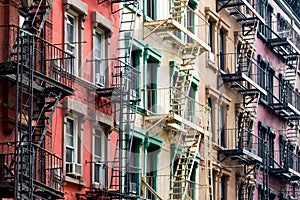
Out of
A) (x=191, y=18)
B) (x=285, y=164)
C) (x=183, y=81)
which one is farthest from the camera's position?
(x=285, y=164)

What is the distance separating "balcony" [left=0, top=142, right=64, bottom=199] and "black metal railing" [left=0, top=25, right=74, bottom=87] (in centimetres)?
225

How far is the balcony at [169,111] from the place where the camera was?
42719 mm

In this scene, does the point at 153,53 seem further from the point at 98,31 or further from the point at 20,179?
the point at 20,179

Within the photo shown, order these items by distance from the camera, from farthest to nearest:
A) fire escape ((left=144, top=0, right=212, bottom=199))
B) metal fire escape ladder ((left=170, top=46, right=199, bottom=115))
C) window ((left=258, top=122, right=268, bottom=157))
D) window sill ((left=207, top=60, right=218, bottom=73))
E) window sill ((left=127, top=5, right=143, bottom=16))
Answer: window ((left=258, top=122, right=268, bottom=157)) → window sill ((left=207, top=60, right=218, bottom=73)) → metal fire escape ladder ((left=170, top=46, right=199, bottom=115)) → fire escape ((left=144, top=0, right=212, bottom=199)) → window sill ((left=127, top=5, right=143, bottom=16))

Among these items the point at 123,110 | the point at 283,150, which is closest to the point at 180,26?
the point at 123,110

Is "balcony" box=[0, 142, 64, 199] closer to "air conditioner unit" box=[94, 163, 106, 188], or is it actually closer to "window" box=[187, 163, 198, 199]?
"air conditioner unit" box=[94, 163, 106, 188]

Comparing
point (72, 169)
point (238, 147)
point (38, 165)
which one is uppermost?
point (238, 147)

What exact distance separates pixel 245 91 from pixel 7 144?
25289 millimetres

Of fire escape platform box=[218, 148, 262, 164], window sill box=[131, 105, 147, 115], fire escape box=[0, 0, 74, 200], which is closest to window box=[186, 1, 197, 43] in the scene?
fire escape platform box=[218, 148, 262, 164]

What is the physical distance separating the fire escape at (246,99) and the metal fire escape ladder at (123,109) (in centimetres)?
1294

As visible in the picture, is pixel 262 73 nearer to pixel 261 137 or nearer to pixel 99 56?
pixel 261 137

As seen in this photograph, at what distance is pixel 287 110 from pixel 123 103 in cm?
2578

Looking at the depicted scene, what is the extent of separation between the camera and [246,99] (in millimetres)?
56156

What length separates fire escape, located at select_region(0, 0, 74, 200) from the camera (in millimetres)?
30812
